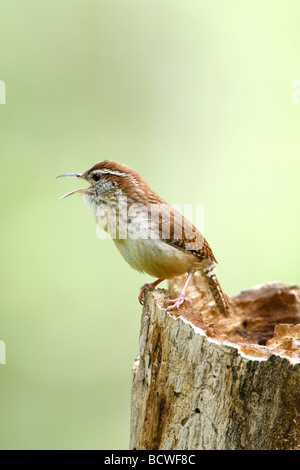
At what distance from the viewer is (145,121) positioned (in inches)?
271

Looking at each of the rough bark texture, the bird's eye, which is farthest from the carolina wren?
the rough bark texture

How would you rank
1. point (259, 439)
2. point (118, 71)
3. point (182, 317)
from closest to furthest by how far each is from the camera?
point (259, 439) → point (182, 317) → point (118, 71)

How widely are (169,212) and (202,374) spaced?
4.23 ft

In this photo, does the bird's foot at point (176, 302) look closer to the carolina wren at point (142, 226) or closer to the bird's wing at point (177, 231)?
the carolina wren at point (142, 226)

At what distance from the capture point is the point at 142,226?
11.2ft

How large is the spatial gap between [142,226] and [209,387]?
1.21 m

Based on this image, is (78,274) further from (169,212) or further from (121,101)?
(169,212)

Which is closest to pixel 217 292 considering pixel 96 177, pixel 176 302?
pixel 176 302

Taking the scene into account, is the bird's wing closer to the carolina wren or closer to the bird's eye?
the carolina wren

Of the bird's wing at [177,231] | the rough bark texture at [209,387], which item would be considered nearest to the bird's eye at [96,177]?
the bird's wing at [177,231]

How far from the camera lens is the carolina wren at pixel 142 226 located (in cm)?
340

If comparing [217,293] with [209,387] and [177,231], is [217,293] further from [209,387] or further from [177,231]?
[209,387]

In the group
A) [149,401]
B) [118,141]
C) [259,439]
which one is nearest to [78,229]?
[118,141]

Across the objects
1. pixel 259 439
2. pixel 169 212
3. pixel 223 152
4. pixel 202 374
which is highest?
pixel 223 152
